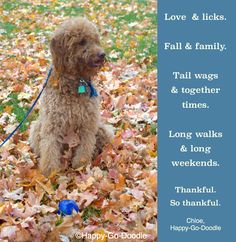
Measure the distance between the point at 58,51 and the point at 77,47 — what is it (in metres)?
0.17

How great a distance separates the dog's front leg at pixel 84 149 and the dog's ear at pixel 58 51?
2.19ft

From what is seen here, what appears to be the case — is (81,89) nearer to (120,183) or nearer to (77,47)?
(77,47)

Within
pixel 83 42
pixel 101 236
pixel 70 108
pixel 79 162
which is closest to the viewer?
pixel 101 236

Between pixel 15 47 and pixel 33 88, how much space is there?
2880 mm

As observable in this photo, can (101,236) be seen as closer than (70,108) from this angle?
Yes

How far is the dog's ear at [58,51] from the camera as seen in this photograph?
396 centimetres

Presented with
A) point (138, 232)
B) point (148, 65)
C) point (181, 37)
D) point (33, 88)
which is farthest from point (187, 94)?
point (148, 65)

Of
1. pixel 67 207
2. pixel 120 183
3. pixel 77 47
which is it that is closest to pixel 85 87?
pixel 77 47

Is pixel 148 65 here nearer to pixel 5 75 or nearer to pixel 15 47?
pixel 5 75

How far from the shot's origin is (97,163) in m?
4.48

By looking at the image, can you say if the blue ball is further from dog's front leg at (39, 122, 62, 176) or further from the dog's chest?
the dog's chest

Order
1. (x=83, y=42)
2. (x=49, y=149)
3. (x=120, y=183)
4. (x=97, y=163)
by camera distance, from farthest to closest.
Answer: (x=97, y=163), (x=49, y=149), (x=120, y=183), (x=83, y=42)

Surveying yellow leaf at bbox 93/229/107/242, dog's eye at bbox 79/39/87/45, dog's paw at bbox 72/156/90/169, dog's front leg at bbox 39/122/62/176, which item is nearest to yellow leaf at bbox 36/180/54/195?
dog's front leg at bbox 39/122/62/176

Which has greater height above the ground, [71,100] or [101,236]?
[71,100]
